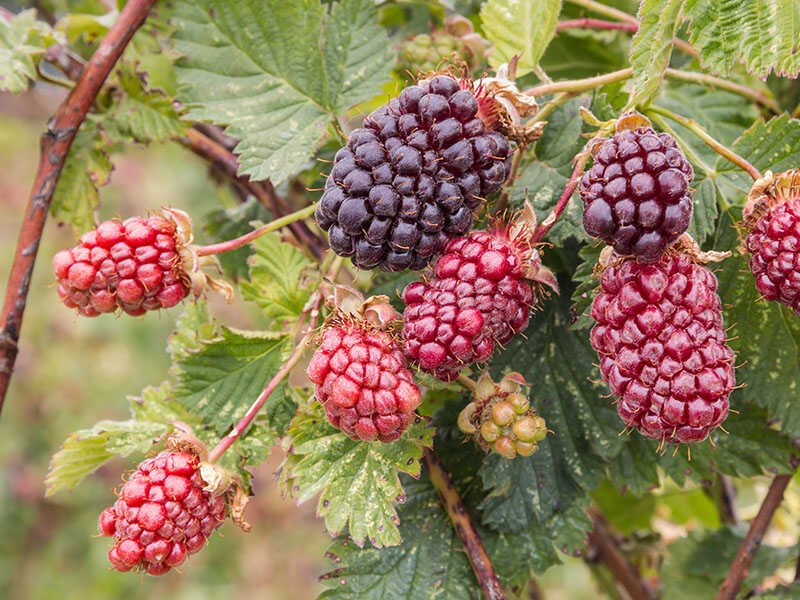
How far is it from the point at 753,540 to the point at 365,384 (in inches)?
30.2

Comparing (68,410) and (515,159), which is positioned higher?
(515,159)

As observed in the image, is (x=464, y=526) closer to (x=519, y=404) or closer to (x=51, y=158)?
(x=519, y=404)

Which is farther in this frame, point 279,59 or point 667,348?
point 279,59

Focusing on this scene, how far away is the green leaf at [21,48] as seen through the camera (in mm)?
1000

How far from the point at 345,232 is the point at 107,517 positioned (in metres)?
0.43

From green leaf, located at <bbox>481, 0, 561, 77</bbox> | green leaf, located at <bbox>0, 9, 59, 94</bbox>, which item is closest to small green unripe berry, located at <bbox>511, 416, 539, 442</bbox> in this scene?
green leaf, located at <bbox>481, 0, 561, 77</bbox>

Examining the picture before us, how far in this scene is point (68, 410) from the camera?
4254 millimetres

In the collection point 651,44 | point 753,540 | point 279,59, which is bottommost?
point 753,540

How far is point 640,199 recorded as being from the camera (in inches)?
24.7

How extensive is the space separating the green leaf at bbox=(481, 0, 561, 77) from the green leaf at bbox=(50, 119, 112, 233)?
67cm

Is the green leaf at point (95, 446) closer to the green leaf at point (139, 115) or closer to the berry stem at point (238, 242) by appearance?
the berry stem at point (238, 242)

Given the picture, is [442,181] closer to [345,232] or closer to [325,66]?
[345,232]

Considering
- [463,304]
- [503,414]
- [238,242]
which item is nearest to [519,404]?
[503,414]

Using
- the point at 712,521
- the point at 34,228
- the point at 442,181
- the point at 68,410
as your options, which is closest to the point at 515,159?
the point at 442,181
